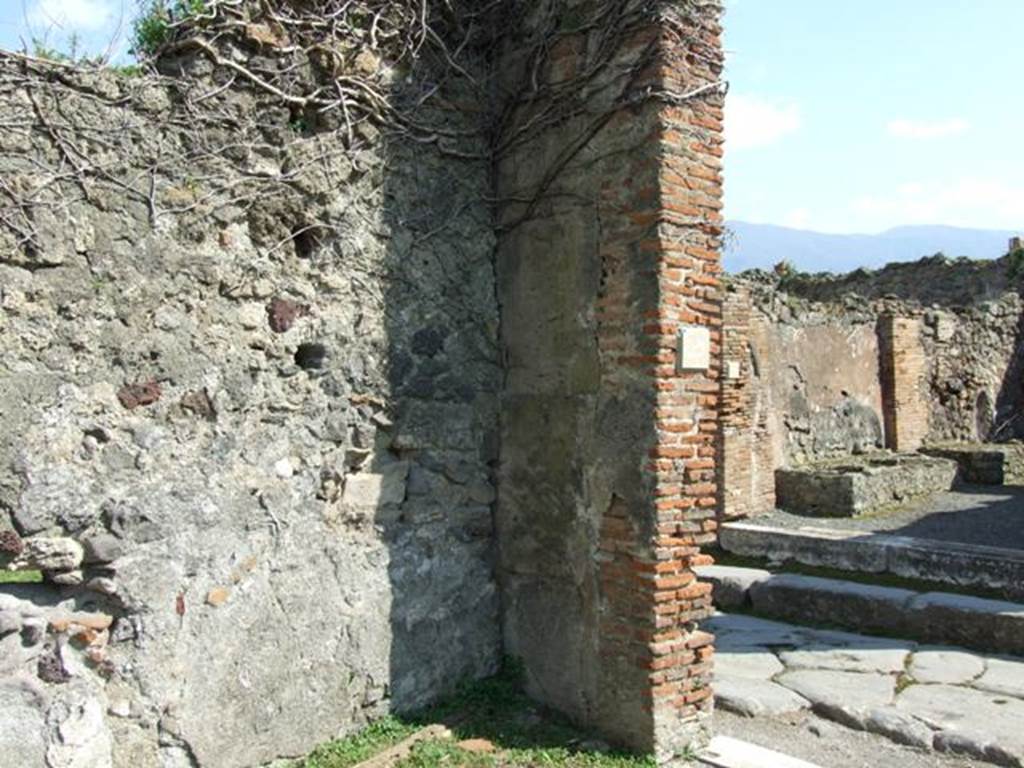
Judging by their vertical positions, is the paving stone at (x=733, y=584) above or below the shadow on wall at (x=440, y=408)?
below

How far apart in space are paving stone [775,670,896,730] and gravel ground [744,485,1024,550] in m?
3.81

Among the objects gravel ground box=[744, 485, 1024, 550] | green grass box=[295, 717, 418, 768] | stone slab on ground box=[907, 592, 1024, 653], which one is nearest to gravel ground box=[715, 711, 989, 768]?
green grass box=[295, 717, 418, 768]

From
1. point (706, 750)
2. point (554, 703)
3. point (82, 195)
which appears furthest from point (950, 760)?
point (82, 195)

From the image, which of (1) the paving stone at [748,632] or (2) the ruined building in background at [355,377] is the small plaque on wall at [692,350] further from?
(1) the paving stone at [748,632]

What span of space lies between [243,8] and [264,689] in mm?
2671

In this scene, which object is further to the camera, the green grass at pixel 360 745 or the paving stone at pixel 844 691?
the paving stone at pixel 844 691

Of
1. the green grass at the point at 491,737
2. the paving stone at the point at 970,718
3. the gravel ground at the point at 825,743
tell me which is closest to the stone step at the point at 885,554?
the paving stone at the point at 970,718

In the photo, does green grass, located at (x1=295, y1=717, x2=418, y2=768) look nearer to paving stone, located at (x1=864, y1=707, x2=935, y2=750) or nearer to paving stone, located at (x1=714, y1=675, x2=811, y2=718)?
paving stone, located at (x1=714, y1=675, x2=811, y2=718)

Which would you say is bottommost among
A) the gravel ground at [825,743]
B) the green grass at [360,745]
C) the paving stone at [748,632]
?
the gravel ground at [825,743]

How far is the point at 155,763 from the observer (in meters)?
3.28

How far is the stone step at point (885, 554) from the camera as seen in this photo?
22.6ft

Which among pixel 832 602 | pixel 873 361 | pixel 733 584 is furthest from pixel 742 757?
pixel 873 361

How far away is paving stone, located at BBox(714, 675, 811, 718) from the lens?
4.77 m

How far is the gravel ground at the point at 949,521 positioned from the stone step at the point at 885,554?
717 mm
